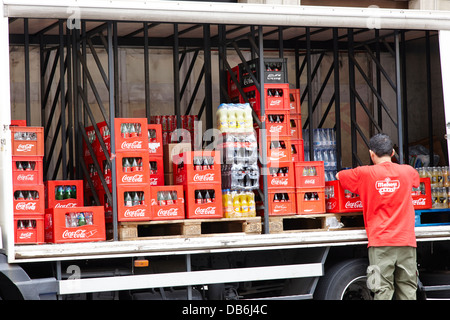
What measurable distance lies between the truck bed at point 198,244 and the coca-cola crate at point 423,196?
50 cm

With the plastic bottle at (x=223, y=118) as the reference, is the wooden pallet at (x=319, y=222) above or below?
below

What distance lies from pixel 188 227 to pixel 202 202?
343mm

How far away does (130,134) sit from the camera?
7.93 m

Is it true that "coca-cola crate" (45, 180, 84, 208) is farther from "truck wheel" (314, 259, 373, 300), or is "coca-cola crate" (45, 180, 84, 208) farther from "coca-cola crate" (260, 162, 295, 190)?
"truck wheel" (314, 259, 373, 300)

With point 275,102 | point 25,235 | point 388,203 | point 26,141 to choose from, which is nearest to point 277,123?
point 275,102

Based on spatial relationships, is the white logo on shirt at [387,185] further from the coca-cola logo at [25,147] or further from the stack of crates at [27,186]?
the coca-cola logo at [25,147]

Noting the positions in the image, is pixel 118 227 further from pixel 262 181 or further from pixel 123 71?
pixel 123 71

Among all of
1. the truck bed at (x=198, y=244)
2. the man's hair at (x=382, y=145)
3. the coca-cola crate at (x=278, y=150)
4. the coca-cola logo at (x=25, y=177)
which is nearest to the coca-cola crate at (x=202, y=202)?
the truck bed at (x=198, y=244)

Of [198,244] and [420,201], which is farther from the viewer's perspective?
[420,201]

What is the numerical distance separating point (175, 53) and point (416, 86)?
490 centimetres

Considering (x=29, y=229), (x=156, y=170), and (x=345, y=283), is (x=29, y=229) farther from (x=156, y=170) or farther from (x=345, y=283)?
(x=345, y=283)

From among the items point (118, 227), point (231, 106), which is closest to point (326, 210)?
point (231, 106)

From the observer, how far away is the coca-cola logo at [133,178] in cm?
782

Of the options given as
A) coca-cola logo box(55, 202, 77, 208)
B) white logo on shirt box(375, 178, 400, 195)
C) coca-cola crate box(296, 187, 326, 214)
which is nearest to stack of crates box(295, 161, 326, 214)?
coca-cola crate box(296, 187, 326, 214)
